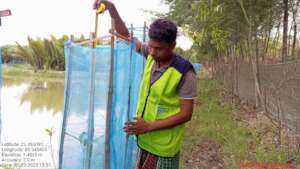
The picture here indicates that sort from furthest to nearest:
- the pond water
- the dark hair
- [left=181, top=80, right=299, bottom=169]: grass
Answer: the pond water
[left=181, top=80, right=299, bottom=169]: grass
the dark hair

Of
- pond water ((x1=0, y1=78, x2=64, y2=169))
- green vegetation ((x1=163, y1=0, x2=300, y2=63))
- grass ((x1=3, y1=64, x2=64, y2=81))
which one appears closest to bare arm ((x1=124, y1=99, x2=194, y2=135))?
pond water ((x1=0, y1=78, x2=64, y2=169))

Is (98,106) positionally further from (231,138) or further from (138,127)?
(231,138)

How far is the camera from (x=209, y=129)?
20.9 ft

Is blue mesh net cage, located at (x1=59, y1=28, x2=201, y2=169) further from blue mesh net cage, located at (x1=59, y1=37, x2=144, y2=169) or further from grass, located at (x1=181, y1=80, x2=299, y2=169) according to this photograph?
grass, located at (x1=181, y1=80, x2=299, y2=169)

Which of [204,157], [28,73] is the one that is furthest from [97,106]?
[28,73]

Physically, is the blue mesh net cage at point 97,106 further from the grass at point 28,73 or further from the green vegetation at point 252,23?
the grass at point 28,73

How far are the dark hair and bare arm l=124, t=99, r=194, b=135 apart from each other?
264mm

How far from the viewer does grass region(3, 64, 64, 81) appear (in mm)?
26163

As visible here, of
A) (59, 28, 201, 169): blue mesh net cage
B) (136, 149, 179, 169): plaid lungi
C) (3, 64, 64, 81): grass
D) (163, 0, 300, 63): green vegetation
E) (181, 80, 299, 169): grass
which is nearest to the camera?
(136, 149, 179, 169): plaid lungi

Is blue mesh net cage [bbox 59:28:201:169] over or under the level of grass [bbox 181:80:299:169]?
over

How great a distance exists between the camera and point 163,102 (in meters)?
1.65

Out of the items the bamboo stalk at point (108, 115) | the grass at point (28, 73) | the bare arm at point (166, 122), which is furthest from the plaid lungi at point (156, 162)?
the grass at point (28, 73)

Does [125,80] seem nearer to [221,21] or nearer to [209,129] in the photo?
[209,129]

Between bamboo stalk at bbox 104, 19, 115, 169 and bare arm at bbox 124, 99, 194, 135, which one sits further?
bamboo stalk at bbox 104, 19, 115, 169
